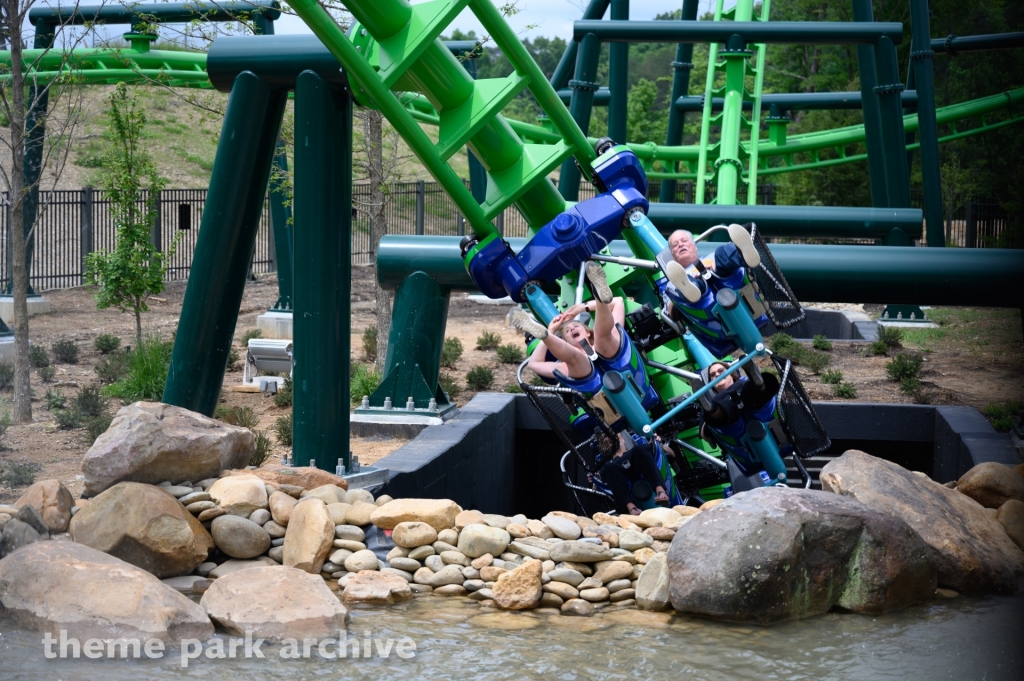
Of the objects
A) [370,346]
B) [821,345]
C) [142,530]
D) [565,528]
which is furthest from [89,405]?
[821,345]

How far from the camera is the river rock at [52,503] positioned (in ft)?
14.0

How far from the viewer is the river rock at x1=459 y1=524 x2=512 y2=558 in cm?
428

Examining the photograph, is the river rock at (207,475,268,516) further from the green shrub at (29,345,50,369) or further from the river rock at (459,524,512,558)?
the green shrub at (29,345,50,369)

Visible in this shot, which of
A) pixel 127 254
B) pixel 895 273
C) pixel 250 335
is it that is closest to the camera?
pixel 895 273

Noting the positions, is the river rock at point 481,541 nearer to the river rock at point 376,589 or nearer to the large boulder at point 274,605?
the river rock at point 376,589

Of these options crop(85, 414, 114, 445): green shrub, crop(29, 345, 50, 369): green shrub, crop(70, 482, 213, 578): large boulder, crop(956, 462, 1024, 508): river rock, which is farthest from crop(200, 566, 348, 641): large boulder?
crop(29, 345, 50, 369): green shrub

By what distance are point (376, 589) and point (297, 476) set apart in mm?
881

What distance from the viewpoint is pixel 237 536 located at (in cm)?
430

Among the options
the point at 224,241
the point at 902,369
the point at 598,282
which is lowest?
the point at 902,369

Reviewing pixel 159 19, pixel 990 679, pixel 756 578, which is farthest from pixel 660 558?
pixel 159 19

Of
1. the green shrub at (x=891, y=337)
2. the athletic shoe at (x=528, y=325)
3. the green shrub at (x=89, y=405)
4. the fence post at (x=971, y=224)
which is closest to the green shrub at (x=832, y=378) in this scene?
the green shrub at (x=891, y=337)

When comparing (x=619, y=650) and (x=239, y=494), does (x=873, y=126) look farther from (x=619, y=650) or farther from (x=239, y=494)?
(x=619, y=650)

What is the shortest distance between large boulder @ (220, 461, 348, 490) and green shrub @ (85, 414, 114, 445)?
332 centimetres

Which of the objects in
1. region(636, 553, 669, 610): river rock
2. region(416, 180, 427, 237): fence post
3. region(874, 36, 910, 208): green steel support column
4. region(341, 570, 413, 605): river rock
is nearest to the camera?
region(636, 553, 669, 610): river rock
